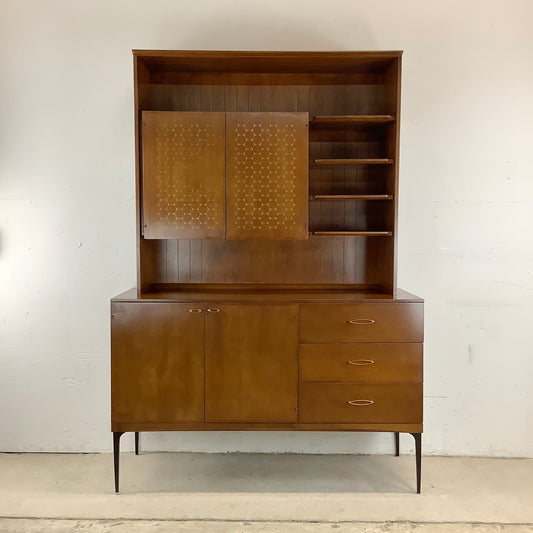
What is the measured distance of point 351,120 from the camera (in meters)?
2.83

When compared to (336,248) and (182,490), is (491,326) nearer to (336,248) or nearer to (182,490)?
(336,248)

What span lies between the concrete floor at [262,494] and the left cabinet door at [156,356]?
1.52 feet

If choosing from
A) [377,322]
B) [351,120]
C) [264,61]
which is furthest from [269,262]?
[264,61]

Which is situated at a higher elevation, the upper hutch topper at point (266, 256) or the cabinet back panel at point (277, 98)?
the cabinet back panel at point (277, 98)

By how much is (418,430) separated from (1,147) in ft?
9.58

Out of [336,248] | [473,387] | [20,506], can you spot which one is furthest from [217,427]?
[473,387]

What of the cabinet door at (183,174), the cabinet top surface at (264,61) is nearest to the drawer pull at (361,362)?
Answer: the cabinet door at (183,174)

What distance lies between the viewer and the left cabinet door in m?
2.67

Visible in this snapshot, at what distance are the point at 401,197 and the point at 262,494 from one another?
188 cm

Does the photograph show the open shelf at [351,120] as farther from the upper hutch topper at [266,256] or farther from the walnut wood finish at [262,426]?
the walnut wood finish at [262,426]

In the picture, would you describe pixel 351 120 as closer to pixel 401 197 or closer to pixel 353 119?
pixel 353 119

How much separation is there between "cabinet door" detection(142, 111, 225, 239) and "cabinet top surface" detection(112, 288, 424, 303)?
330mm

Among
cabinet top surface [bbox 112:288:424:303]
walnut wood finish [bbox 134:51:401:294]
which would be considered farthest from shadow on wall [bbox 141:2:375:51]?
cabinet top surface [bbox 112:288:424:303]

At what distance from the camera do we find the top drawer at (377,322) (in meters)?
2.66
